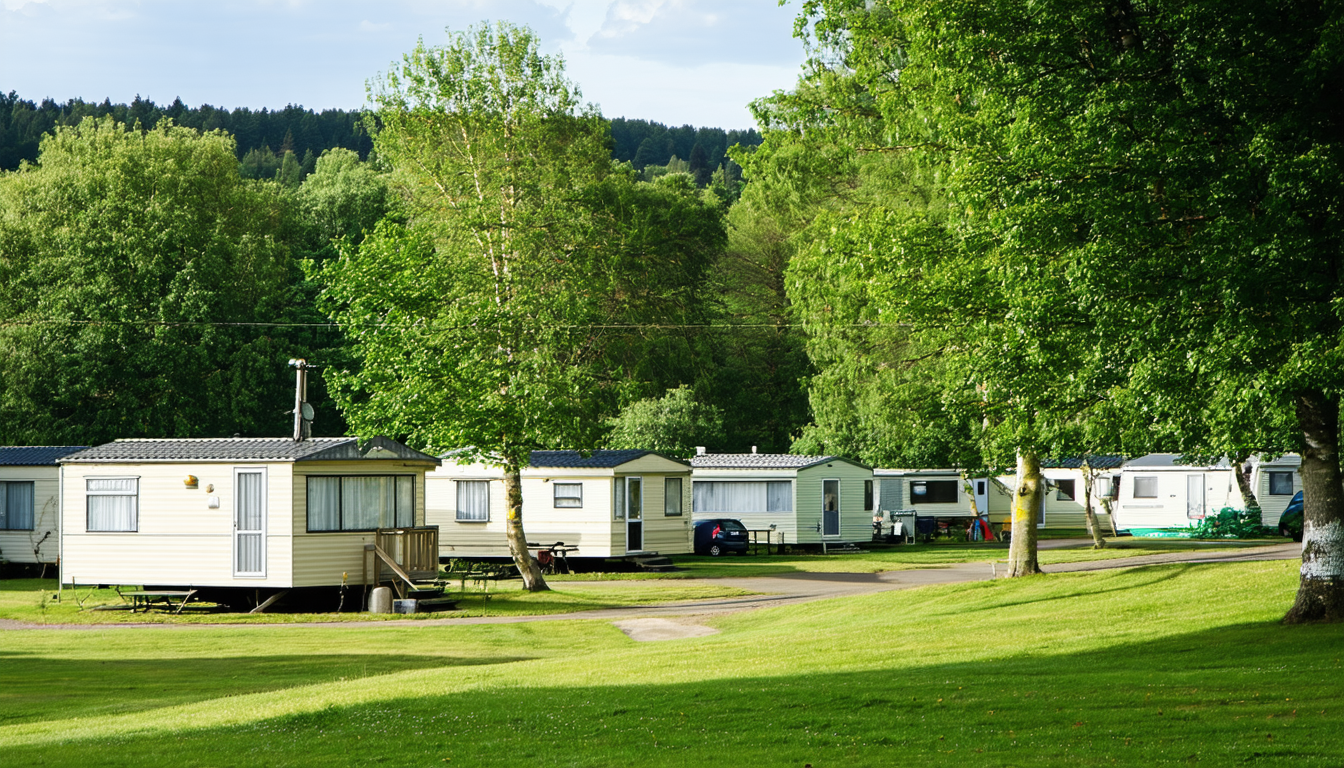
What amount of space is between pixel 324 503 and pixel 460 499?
10465 mm

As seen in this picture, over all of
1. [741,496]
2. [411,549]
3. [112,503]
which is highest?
[112,503]

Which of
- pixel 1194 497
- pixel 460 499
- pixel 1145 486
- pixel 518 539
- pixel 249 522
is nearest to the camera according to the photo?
pixel 249 522

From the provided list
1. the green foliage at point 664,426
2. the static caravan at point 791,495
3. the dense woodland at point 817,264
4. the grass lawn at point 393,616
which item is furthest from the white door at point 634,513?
the green foliage at point 664,426

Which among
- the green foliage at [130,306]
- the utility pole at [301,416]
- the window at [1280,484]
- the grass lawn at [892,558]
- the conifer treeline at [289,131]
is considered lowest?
the grass lawn at [892,558]

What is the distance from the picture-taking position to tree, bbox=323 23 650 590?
2525cm

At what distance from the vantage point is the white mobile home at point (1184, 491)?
131 feet

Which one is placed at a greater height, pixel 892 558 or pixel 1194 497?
pixel 1194 497

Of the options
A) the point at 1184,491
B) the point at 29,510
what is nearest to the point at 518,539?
the point at 29,510

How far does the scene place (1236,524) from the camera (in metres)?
39.2

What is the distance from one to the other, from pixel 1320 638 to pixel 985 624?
16.2 feet

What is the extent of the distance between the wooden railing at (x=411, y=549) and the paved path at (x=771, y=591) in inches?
101

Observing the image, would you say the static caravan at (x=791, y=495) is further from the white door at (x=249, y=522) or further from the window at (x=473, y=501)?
the white door at (x=249, y=522)

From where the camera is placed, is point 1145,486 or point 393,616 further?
point 1145,486

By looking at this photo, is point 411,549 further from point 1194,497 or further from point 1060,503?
point 1060,503
